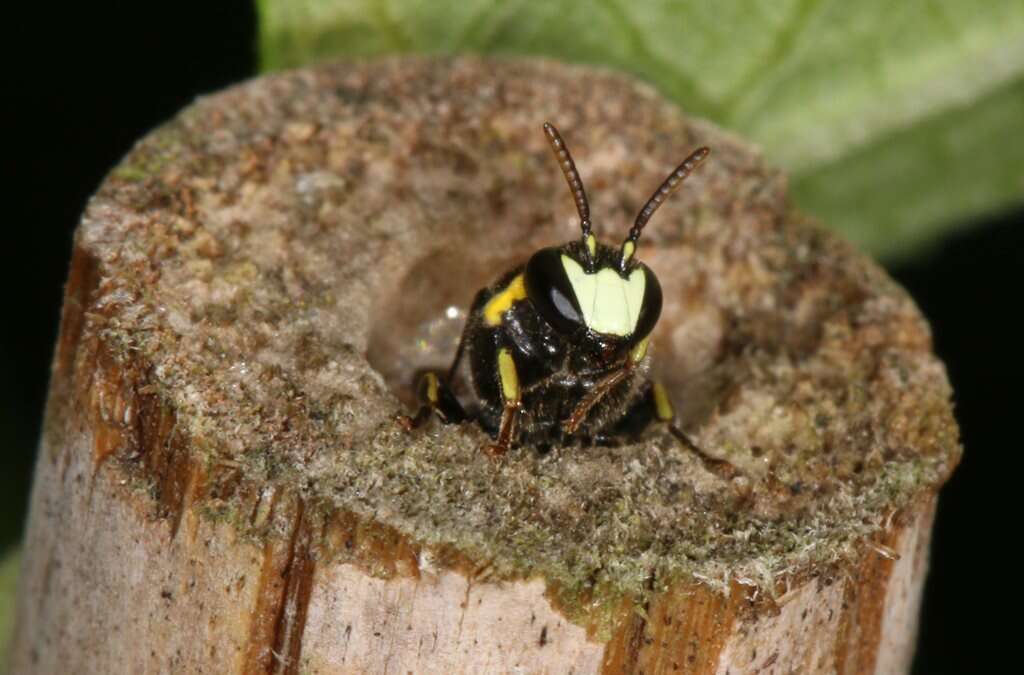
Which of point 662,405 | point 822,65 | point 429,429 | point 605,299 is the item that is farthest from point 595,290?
point 822,65

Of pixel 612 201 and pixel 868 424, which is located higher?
pixel 612 201

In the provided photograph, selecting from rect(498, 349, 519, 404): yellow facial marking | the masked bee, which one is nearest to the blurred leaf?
the masked bee

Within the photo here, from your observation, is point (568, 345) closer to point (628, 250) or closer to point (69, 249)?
point (628, 250)

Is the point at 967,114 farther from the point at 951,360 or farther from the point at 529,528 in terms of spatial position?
the point at 529,528

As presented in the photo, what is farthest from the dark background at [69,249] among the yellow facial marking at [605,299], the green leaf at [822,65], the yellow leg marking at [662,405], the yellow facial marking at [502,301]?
the yellow leg marking at [662,405]

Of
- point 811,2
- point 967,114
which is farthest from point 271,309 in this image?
point 967,114

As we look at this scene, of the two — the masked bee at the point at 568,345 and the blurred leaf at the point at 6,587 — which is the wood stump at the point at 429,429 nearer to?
the masked bee at the point at 568,345
